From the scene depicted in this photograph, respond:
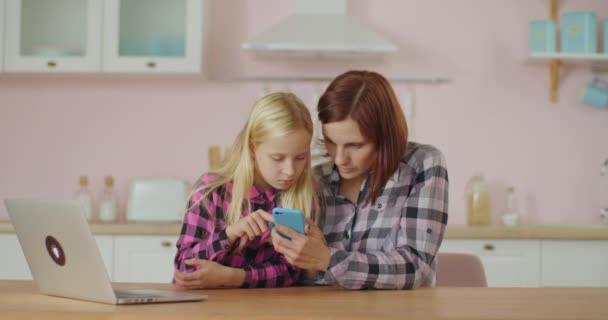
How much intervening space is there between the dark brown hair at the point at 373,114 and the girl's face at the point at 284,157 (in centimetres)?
10

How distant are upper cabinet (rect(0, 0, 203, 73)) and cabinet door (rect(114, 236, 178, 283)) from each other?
76 centimetres

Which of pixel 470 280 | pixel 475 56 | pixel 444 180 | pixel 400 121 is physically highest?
pixel 475 56

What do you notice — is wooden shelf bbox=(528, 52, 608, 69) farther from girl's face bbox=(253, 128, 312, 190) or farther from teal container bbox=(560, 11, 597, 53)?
girl's face bbox=(253, 128, 312, 190)

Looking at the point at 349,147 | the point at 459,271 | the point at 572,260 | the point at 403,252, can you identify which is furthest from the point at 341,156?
the point at 572,260

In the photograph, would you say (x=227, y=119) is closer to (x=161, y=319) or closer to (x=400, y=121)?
(x=400, y=121)

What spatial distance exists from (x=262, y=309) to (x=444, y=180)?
724 mm

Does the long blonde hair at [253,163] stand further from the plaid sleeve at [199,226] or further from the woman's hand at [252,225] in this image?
the woman's hand at [252,225]

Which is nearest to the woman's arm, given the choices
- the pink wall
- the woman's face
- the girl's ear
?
the woman's face

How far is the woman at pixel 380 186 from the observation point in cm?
194

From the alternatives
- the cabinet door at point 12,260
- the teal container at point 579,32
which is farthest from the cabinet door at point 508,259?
the cabinet door at point 12,260

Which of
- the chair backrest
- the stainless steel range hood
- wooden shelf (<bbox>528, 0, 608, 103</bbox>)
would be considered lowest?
the chair backrest

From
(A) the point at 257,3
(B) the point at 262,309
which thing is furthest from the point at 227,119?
(B) the point at 262,309

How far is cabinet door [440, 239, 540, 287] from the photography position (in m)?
3.56

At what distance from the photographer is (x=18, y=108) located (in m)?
4.21
